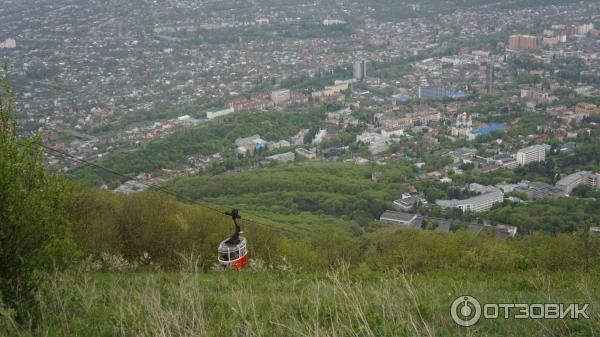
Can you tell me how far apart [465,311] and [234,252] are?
136 inches

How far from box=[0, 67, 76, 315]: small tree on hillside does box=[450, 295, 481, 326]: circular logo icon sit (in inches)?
93.7

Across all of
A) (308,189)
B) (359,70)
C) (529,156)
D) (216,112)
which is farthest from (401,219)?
(359,70)

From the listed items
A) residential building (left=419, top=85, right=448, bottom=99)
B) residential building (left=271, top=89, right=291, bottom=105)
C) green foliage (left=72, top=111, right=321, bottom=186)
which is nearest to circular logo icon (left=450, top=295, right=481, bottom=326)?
green foliage (left=72, top=111, right=321, bottom=186)

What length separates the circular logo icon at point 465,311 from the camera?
3.02 m

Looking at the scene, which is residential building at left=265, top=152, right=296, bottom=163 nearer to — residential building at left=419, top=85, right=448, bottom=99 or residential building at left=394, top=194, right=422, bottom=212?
residential building at left=394, top=194, right=422, bottom=212

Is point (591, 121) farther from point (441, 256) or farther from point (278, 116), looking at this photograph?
point (441, 256)

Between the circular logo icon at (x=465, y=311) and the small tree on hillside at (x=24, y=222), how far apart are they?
7.81ft

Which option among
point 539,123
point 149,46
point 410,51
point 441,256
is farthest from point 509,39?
point 441,256

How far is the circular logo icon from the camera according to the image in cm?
302

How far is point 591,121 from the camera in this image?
72.6 ft

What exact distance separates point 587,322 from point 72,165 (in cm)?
1892

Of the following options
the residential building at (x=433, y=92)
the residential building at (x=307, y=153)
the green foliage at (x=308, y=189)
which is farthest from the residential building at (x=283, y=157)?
the residential building at (x=433, y=92)

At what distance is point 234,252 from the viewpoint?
243 inches

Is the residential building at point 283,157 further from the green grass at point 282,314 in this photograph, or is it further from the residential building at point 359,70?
the green grass at point 282,314
